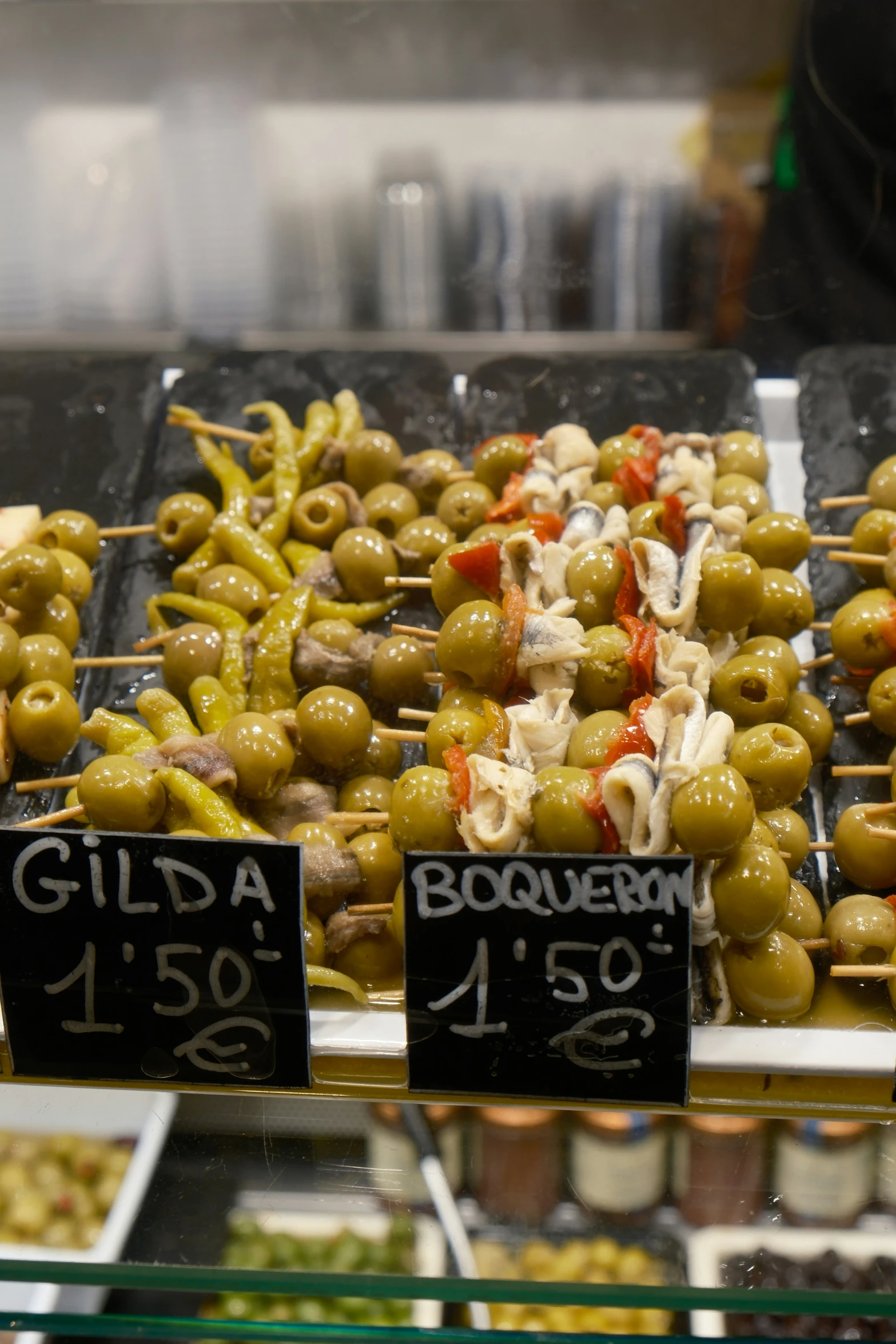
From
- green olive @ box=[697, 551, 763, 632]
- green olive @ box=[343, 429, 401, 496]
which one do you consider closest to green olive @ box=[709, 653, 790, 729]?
green olive @ box=[697, 551, 763, 632]

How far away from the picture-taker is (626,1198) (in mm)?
1314

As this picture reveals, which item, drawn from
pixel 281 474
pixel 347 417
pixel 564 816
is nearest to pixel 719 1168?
pixel 564 816

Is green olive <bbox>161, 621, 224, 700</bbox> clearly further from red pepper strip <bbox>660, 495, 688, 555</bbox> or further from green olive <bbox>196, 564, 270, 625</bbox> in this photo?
red pepper strip <bbox>660, 495, 688, 555</bbox>

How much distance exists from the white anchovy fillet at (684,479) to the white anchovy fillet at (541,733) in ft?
1.64

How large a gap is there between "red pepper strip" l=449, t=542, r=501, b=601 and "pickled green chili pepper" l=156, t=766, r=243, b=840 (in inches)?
18.4

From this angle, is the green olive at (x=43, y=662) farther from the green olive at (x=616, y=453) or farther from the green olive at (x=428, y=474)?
the green olive at (x=616, y=453)

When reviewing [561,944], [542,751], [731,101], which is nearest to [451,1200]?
[561,944]

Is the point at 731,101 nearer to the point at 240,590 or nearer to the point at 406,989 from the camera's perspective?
the point at 240,590

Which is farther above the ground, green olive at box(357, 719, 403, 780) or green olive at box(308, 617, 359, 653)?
green olive at box(308, 617, 359, 653)

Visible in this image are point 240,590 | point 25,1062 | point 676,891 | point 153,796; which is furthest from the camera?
point 240,590

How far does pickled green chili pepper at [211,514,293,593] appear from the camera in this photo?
6.94 ft

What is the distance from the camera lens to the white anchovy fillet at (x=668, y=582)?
1698mm

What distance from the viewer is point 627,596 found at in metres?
1.75

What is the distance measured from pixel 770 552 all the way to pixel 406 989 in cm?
97
